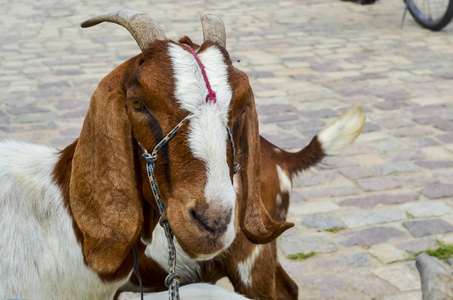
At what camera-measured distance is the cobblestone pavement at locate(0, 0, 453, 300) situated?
4.74m

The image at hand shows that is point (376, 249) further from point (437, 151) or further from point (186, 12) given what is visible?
point (186, 12)

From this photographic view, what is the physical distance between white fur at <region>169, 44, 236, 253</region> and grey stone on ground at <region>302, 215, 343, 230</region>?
2.68 m

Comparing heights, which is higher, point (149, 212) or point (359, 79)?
point (149, 212)

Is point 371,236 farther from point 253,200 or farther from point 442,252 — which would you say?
point 253,200

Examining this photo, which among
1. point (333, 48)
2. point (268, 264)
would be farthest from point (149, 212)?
point (333, 48)

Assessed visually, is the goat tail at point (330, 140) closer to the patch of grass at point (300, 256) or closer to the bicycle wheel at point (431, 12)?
the patch of grass at point (300, 256)

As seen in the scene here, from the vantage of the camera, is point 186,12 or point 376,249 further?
point 186,12

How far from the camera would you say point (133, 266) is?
2.86m

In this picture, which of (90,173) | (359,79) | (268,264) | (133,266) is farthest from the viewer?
(359,79)

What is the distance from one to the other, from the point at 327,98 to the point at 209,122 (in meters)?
5.23

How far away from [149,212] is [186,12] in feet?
28.7

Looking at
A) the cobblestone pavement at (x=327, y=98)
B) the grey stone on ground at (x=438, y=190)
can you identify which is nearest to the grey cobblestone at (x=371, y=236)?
the cobblestone pavement at (x=327, y=98)

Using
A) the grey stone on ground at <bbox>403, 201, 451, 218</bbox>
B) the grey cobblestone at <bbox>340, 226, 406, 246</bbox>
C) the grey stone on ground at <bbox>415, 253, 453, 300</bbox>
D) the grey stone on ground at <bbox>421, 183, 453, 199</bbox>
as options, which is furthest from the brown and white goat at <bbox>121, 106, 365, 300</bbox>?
the grey stone on ground at <bbox>421, 183, 453, 199</bbox>

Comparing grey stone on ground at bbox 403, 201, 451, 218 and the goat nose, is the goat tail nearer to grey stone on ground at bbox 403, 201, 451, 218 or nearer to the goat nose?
grey stone on ground at bbox 403, 201, 451, 218
